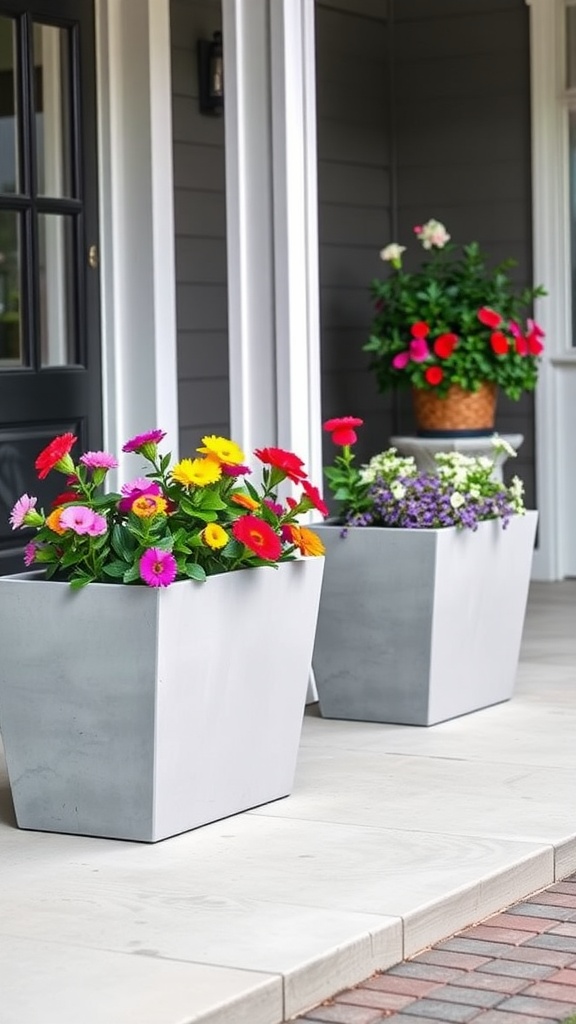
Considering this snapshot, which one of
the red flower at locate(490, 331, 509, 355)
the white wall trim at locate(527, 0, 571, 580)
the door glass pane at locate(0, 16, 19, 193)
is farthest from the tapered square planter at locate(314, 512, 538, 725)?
the white wall trim at locate(527, 0, 571, 580)

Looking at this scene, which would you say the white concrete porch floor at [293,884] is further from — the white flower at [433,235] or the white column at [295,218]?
the white flower at [433,235]

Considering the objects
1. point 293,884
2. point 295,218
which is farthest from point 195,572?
point 295,218

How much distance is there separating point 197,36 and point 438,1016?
167 inches

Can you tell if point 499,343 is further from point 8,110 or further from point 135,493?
point 135,493

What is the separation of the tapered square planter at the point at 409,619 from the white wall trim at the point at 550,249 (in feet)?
8.87

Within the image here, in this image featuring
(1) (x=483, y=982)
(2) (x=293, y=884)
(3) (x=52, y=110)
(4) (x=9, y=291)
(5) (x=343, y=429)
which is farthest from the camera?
(3) (x=52, y=110)

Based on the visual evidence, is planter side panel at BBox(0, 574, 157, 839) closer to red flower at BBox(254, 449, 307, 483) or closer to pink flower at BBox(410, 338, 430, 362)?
red flower at BBox(254, 449, 307, 483)

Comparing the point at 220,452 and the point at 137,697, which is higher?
the point at 220,452

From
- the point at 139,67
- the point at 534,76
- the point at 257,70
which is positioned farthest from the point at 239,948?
the point at 534,76

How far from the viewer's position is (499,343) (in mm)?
6797

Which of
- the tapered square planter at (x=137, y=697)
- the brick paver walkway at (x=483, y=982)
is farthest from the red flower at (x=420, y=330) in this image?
the brick paver walkway at (x=483, y=982)

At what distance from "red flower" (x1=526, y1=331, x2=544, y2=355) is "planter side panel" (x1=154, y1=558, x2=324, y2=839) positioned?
3269 mm

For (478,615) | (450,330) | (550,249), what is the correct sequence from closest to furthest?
(478,615) < (450,330) < (550,249)

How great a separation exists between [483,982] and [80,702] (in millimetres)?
1029
